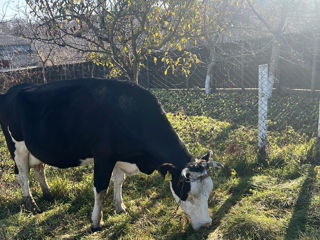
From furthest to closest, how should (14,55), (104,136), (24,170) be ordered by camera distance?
1. (14,55)
2. (24,170)
3. (104,136)

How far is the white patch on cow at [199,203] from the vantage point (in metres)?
2.92

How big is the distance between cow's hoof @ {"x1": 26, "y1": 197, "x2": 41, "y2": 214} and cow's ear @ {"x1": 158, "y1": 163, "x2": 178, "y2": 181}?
6.60ft

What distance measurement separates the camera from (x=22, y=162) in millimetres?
4066

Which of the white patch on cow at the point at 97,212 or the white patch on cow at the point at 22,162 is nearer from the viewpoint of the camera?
the white patch on cow at the point at 97,212

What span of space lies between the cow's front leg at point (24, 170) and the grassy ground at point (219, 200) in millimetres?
120

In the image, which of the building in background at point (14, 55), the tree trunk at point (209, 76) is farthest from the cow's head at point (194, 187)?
the tree trunk at point (209, 76)

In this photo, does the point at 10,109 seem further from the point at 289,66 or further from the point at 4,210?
the point at 289,66

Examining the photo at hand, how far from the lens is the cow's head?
2.92m

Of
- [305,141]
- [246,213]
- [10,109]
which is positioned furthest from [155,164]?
[305,141]

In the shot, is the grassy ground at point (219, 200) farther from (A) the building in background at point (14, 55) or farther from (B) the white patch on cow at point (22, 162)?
(A) the building in background at point (14, 55)

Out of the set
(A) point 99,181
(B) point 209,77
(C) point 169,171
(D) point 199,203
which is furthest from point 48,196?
(B) point 209,77

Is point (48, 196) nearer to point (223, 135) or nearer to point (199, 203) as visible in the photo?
point (199, 203)

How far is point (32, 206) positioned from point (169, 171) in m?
2.16

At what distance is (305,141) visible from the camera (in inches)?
225
